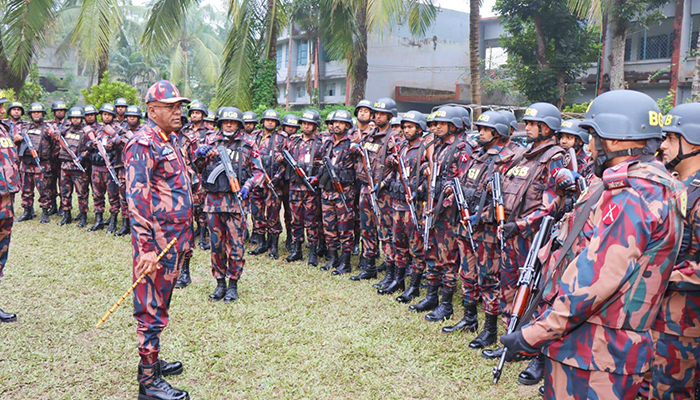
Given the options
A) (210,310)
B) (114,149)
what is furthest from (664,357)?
(114,149)

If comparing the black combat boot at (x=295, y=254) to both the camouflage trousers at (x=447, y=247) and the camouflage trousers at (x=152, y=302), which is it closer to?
the camouflage trousers at (x=447, y=247)

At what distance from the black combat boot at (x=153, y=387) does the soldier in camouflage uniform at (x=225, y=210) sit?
2.31 meters

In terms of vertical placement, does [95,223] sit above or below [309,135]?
below

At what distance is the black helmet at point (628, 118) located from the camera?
8.17 feet

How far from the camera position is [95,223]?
10.3 meters

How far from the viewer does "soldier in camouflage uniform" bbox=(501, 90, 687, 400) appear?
2.31 metres

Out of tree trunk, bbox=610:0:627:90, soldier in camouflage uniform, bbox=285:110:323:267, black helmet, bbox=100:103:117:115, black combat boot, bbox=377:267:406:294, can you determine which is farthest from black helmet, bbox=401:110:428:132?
tree trunk, bbox=610:0:627:90

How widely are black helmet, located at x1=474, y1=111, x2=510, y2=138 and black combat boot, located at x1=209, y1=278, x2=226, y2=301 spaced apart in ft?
11.9

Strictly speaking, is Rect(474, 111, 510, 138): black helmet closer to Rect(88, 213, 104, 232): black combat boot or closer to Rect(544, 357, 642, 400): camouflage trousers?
Rect(544, 357, 642, 400): camouflage trousers

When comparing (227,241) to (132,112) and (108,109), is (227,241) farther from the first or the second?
(108,109)

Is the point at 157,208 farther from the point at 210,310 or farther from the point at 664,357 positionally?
the point at 664,357

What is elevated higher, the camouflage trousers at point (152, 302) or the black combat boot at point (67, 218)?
the camouflage trousers at point (152, 302)

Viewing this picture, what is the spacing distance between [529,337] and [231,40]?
14421mm

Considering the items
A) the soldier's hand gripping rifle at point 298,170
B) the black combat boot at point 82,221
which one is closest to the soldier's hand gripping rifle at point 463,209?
the soldier's hand gripping rifle at point 298,170
